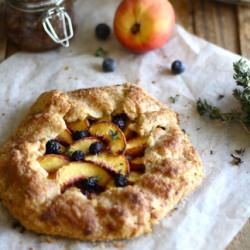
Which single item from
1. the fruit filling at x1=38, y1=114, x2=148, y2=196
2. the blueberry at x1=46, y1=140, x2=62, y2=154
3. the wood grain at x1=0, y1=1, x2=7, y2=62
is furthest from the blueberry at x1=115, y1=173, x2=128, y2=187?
the wood grain at x1=0, y1=1, x2=7, y2=62

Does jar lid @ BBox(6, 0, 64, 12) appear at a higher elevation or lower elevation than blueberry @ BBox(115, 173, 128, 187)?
higher

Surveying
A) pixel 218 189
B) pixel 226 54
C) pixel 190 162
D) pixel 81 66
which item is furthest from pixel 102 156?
pixel 226 54

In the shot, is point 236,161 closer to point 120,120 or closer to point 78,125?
point 120,120

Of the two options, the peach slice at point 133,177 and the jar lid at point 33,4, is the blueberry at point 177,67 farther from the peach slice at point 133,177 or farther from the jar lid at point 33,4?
the peach slice at point 133,177

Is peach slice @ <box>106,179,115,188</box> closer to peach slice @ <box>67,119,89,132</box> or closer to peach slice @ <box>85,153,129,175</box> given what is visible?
peach slice @ <box>85,153,129,175</box>

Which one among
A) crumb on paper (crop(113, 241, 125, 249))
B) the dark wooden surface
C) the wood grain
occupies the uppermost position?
the wood grain

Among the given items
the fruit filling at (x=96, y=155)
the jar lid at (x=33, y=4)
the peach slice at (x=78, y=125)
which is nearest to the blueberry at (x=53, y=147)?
the fruit filling at (x=96, y=155)

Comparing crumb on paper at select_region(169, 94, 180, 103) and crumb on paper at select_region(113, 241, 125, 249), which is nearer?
crumb on paper at select_region(113, 241, 125, 249)

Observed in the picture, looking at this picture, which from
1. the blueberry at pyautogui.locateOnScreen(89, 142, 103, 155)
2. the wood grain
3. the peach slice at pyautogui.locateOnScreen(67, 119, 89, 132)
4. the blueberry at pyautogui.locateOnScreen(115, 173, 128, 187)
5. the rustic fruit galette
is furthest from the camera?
the wood grain
